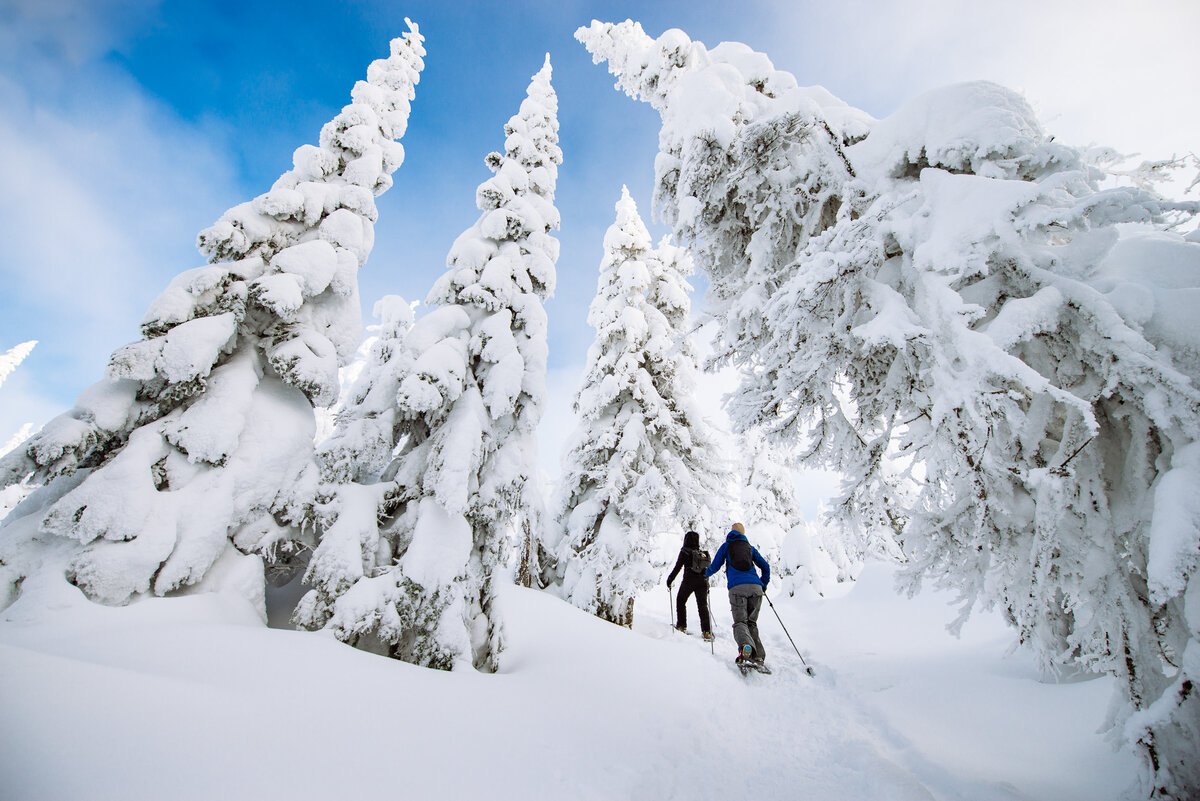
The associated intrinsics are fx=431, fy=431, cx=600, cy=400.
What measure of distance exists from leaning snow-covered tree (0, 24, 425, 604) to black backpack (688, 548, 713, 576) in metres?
7.26

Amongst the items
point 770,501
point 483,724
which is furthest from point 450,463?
point 770,501

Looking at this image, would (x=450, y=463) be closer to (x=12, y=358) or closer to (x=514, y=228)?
(x=514, y=228)

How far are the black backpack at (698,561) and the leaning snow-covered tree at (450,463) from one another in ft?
13.8

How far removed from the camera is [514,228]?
23.7ft

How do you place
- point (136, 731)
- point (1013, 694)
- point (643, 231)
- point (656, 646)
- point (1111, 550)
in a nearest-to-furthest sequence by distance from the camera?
point (136, 731) < point (1111, 550) < point (1013, 694) < point (656, 646) < point (643, 231)

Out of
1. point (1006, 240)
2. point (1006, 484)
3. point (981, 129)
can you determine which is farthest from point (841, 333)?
point (981, 129)

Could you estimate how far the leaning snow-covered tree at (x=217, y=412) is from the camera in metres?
Result: 3.93

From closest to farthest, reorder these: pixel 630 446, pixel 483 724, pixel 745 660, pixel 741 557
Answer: pixel 483 724 → pixel 745 660 → pixel 741 557 → pixel 630 446

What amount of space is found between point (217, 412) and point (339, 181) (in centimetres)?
388

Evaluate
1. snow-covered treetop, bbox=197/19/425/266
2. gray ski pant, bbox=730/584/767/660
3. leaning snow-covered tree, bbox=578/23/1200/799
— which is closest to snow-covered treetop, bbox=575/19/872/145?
leaning snow-covered tree, bbox=578/23/1200/799

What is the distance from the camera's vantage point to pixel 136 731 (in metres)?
2.01

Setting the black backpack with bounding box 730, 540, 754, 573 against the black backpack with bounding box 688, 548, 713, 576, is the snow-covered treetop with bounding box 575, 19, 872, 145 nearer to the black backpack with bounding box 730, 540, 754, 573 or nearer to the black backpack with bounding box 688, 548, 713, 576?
the black backpack with bounding box 730, 540, 754, 573

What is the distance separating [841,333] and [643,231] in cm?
1083

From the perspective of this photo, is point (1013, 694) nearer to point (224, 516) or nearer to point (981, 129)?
point (981, 129)
